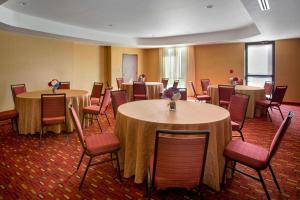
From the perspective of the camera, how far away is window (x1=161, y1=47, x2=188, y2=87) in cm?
1082

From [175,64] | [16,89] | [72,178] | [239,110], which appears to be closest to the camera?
[72,178]

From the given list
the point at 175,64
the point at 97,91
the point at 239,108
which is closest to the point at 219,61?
the point at 175,64

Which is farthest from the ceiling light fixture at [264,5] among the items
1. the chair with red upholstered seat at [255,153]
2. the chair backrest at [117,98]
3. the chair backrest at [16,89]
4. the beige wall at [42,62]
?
the beige wall at [42,62]

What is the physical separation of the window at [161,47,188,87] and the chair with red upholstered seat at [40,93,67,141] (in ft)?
25.1

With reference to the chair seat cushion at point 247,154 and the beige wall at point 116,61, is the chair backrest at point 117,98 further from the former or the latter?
the beige wall at point 116,61

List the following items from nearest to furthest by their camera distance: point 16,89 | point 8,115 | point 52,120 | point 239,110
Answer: point 239,110, point 52,120, point 8,115, point 16,89

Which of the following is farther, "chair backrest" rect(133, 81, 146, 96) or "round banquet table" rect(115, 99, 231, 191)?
"chair backrest" rect(133, 81, 146, 96)

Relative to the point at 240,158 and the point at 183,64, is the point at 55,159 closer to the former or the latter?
the point at 240,158

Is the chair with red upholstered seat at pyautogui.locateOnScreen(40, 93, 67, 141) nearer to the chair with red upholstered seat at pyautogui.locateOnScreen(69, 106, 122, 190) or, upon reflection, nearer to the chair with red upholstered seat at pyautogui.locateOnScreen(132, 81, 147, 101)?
the chair with red upholstered seat at pyautogui.locateOnScreen(69, 106, 122, 190)

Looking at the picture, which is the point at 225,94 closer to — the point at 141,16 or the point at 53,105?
the point at 141,16

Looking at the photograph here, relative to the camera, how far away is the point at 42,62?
759 centimetres

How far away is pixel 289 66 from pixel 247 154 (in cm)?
775

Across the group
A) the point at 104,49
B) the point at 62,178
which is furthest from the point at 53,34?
the point at 62,178

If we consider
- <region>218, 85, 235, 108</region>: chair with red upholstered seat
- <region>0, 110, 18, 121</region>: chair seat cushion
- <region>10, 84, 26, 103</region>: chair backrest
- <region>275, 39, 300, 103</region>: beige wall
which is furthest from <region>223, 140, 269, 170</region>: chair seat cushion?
<region>275, 39, 300, 103</region>: beige wall
